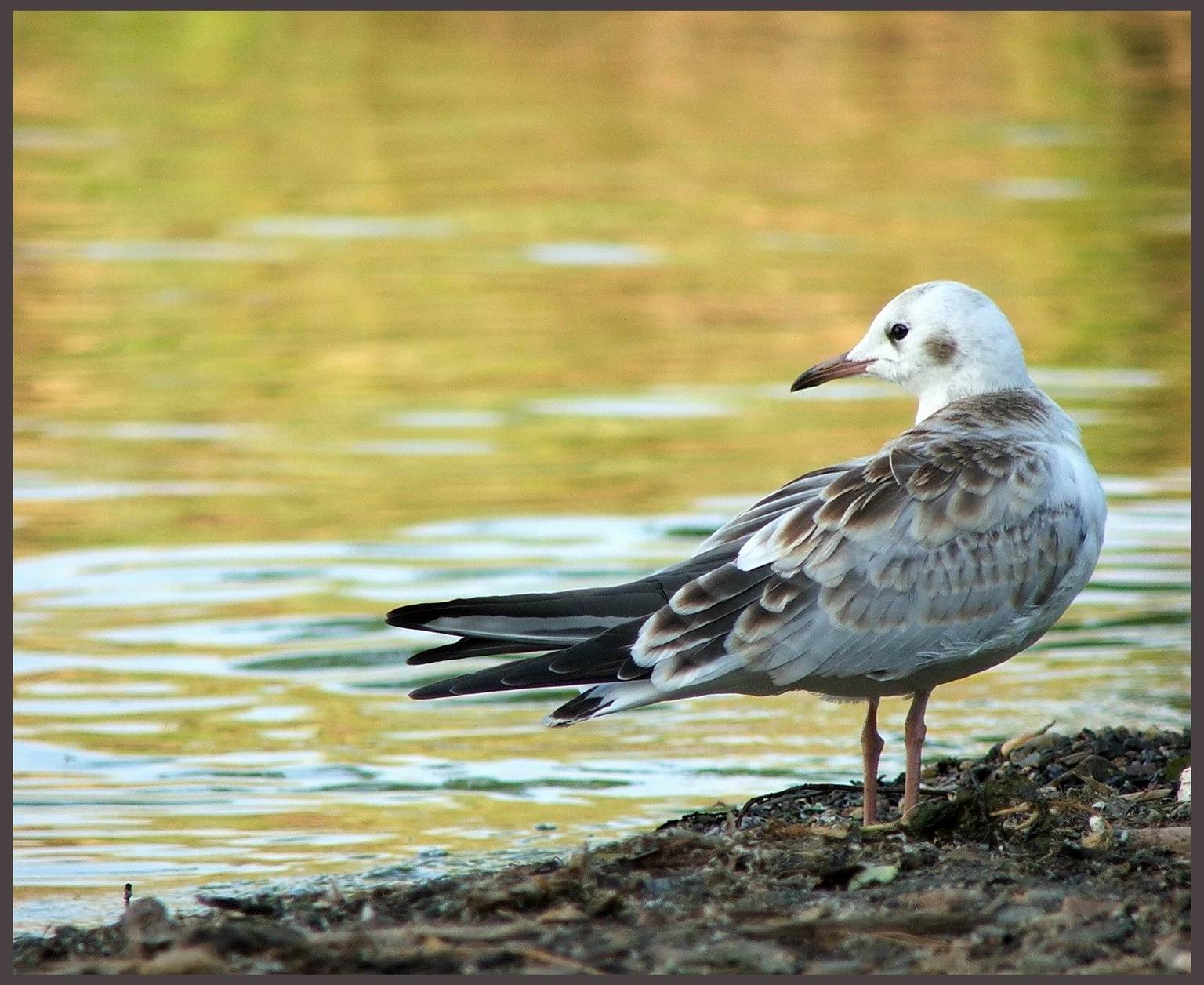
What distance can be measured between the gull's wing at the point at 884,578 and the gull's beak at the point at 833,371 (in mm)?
1042

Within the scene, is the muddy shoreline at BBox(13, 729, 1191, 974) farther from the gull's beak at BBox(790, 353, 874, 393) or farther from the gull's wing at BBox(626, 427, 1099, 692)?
the gull's beak at BBox(790, 353, 874, 393)

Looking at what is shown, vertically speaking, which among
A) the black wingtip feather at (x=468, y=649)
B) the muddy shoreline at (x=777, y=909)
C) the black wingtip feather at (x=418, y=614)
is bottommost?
the muddy shoreline at (x=777, y=909)

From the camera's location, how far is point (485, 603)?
636cm

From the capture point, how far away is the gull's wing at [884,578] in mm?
6379

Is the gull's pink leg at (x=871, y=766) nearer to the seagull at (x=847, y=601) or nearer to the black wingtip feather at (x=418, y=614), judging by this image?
the seagull at (x=847, y=601)

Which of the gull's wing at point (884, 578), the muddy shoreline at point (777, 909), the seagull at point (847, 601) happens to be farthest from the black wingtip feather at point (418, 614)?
the muddy shoreline at point (777, 909)

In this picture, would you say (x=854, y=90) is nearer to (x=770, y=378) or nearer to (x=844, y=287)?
(x=844, y=287)

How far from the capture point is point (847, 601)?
21.0ft

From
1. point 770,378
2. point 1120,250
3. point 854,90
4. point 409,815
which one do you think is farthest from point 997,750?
point 854,90

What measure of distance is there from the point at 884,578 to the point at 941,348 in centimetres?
124

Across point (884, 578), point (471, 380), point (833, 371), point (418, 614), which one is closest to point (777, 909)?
point (884, 578)

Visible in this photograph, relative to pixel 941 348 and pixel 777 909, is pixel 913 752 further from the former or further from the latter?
pixel 941 348

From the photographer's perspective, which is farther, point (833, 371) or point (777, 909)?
point (833, 371)

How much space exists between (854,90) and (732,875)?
24.4 metres
